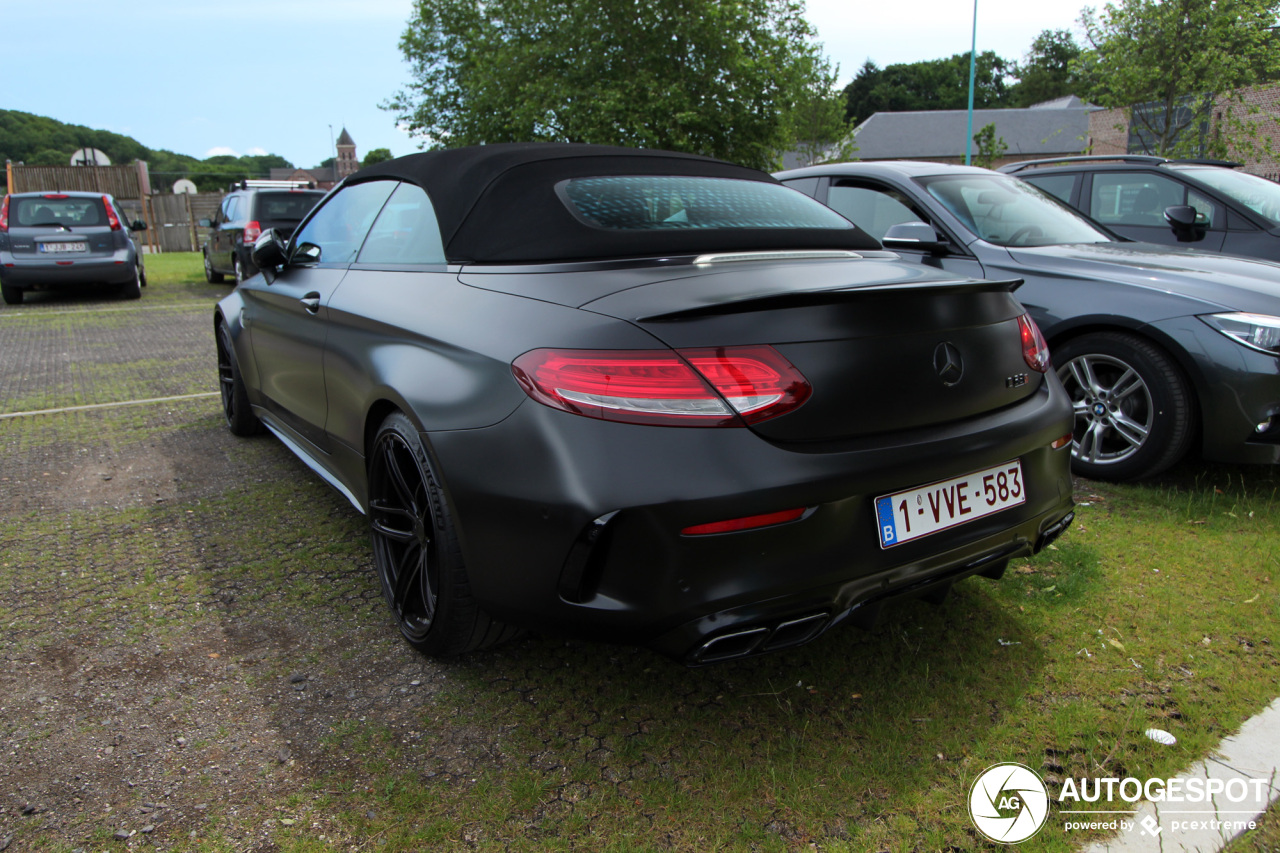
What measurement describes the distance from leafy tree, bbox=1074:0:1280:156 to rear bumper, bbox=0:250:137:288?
18.5 metres

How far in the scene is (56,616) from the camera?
3014 millimetres

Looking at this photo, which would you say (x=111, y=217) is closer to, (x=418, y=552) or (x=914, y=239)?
(x=914, y=239)

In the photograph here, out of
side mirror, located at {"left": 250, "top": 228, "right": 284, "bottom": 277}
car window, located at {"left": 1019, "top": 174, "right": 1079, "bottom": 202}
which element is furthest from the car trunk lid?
car window, located at {"left": 1019, "top": 174, "right": 1079, "bottom": 202}

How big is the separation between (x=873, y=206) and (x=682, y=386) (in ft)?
12.6

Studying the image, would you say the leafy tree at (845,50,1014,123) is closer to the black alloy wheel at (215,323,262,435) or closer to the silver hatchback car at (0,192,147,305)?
the silver hatchback car at (0,192,147,305)

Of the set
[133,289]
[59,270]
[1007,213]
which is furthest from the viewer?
[133,289]

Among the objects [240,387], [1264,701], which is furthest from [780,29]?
[1264,701]

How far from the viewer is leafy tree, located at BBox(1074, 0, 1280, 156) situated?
16359 millimetres

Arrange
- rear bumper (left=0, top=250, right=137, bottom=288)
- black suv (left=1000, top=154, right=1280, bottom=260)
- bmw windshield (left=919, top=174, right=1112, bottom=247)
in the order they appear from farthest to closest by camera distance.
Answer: rear bumper (left=0, top=250, right=137, bottom=288), black suv (left=1000, top=154, right=1280, bottom=260), bmw windshield (left=919, top=174, right=1112, bottom=247)

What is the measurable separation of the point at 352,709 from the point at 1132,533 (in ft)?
10.2

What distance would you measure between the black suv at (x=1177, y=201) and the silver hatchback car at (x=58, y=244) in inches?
505

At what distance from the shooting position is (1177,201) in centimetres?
646

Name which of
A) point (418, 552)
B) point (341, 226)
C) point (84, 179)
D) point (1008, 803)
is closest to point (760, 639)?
point (1008, 803)

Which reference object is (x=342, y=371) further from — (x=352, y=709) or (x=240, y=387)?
(x=240, y=387)
